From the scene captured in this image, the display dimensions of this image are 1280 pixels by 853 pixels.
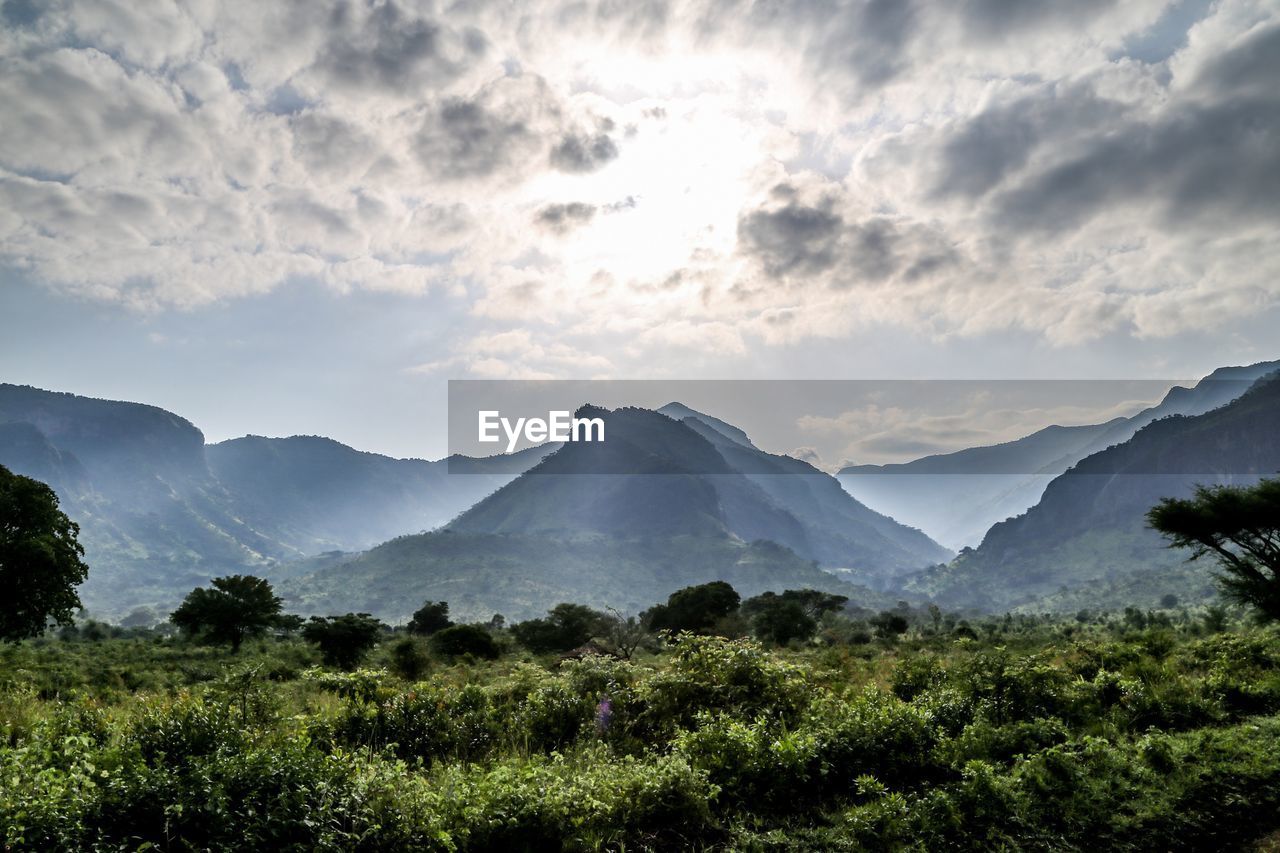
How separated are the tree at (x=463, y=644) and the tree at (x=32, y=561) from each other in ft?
66.0

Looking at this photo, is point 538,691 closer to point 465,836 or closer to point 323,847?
point 465,836

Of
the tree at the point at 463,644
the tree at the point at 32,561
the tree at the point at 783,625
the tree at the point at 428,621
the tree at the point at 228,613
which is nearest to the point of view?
the tree at the point at 32,561

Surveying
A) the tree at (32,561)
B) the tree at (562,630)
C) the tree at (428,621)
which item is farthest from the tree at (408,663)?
the tree at (428,621)

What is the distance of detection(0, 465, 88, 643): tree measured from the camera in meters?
25.3

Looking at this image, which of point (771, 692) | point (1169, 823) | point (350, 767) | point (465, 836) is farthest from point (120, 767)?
point (1169, 823)

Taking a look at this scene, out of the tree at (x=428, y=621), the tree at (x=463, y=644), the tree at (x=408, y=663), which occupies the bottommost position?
the tree at (x=428, y=621)

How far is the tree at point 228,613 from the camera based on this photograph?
1624 inches

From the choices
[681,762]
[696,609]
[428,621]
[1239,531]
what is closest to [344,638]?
[428,621]

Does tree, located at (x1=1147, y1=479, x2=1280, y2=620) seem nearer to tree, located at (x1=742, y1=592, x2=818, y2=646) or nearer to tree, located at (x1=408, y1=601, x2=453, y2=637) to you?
tree, located at (x1=742, y1=592, x2=818, y2=646)

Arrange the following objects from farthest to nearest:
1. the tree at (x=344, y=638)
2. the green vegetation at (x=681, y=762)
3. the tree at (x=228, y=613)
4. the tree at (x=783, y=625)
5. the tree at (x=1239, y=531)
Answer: the tree at (x=783, y=625) < the tree at (x=228, y=613) < the tree at (x=344, y=638) < the tree at (x=1239, y=531) < the green vegetation at (x=681, y=762)

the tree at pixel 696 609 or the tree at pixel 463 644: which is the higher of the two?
the tree at pixel 463 644

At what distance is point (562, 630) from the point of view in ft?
180

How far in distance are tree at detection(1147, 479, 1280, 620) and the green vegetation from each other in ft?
29.4

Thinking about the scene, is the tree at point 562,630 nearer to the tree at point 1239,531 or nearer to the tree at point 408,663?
the tree at point 408,663
